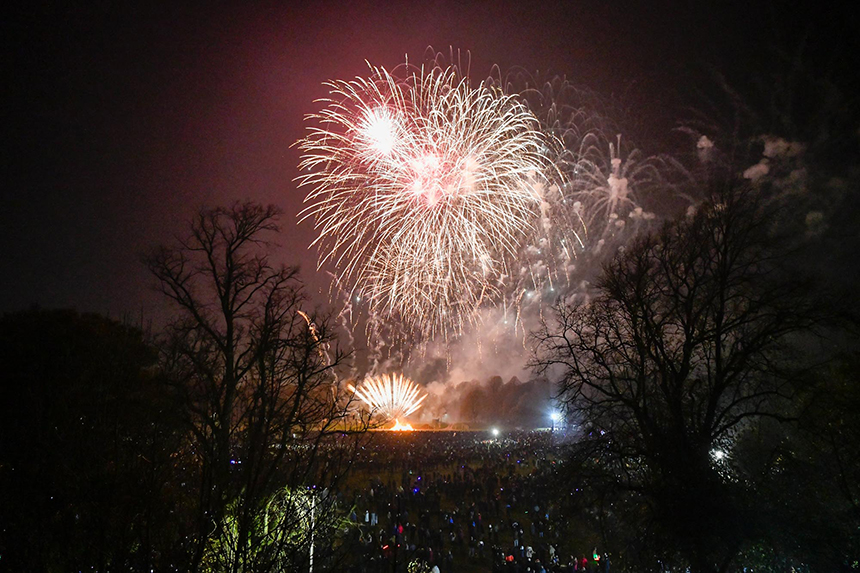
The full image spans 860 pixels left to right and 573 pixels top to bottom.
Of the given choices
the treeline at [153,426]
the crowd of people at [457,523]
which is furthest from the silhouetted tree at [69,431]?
the crowd of people at [457,523]

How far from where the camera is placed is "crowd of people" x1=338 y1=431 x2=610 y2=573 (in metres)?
16.8

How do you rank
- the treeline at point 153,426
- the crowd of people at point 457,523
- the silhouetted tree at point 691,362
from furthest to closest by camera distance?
1. the crowd of people at point 457,523
2. the silhouetted tree at point 691,362
3. the treeline at point 153,426

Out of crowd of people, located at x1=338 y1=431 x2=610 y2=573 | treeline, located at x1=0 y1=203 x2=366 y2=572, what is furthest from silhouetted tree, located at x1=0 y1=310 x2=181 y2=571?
crowd of people, located at x1=338 y1=431 x2=610 y2=573

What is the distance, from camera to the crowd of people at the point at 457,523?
16781 mm

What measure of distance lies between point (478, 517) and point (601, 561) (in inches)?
249

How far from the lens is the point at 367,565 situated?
15.8m

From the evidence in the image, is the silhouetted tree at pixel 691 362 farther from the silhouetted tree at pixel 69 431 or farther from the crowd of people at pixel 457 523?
the silhouetted tree at pixel 69 431

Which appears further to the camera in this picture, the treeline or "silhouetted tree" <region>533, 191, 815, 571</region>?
"silhouetted tree" <region>533, 191, 815, 571</region>

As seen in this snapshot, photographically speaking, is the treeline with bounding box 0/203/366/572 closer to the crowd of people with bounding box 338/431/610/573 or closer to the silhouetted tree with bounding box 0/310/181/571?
the silhouetted tree with bounding box 0/310/181/571

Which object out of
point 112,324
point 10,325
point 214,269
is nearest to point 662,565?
point 214,269

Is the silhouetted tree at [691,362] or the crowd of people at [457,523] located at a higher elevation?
the silhouetted tree at [691,362]

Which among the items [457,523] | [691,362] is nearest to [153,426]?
[691,362]

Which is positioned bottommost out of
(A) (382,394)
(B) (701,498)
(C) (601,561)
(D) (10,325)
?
(C) (601,561)

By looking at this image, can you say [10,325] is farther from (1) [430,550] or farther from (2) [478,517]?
(2) [478,517]
